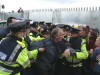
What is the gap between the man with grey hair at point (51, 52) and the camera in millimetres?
7383

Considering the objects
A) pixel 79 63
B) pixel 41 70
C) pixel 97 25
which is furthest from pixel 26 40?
pixel 97 25

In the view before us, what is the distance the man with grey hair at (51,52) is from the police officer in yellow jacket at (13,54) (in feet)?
5.65

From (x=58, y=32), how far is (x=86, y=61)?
1968 millimetres

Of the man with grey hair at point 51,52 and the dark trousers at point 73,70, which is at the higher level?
the man with grey hair at point 51,52

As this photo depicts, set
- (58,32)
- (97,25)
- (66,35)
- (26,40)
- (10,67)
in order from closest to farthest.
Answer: (10,67) < (58,32) < (26,40) < (66,35) < (97,25)

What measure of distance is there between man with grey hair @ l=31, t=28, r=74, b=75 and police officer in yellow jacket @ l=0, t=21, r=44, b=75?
1.72m

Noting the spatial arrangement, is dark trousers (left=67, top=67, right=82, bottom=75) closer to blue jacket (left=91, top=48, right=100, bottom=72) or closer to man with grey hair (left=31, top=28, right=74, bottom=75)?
blue jacket (left=91, top=48, right=100, bottom=72)

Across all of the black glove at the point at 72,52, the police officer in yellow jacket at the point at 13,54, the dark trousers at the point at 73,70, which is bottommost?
the dark trousers at the point at 73,70

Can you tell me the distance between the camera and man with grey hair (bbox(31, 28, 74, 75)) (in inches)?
291

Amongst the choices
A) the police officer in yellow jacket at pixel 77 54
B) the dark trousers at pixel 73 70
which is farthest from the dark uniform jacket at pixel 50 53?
the dark trousers at pixel 73 70

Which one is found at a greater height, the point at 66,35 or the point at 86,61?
the point at 66,35

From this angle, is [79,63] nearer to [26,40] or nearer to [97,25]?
[26,40]

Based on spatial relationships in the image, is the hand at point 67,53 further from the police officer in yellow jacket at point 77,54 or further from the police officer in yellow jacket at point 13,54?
the police officer in yellow jacket at point 13,54

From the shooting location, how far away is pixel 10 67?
18.5 ft
